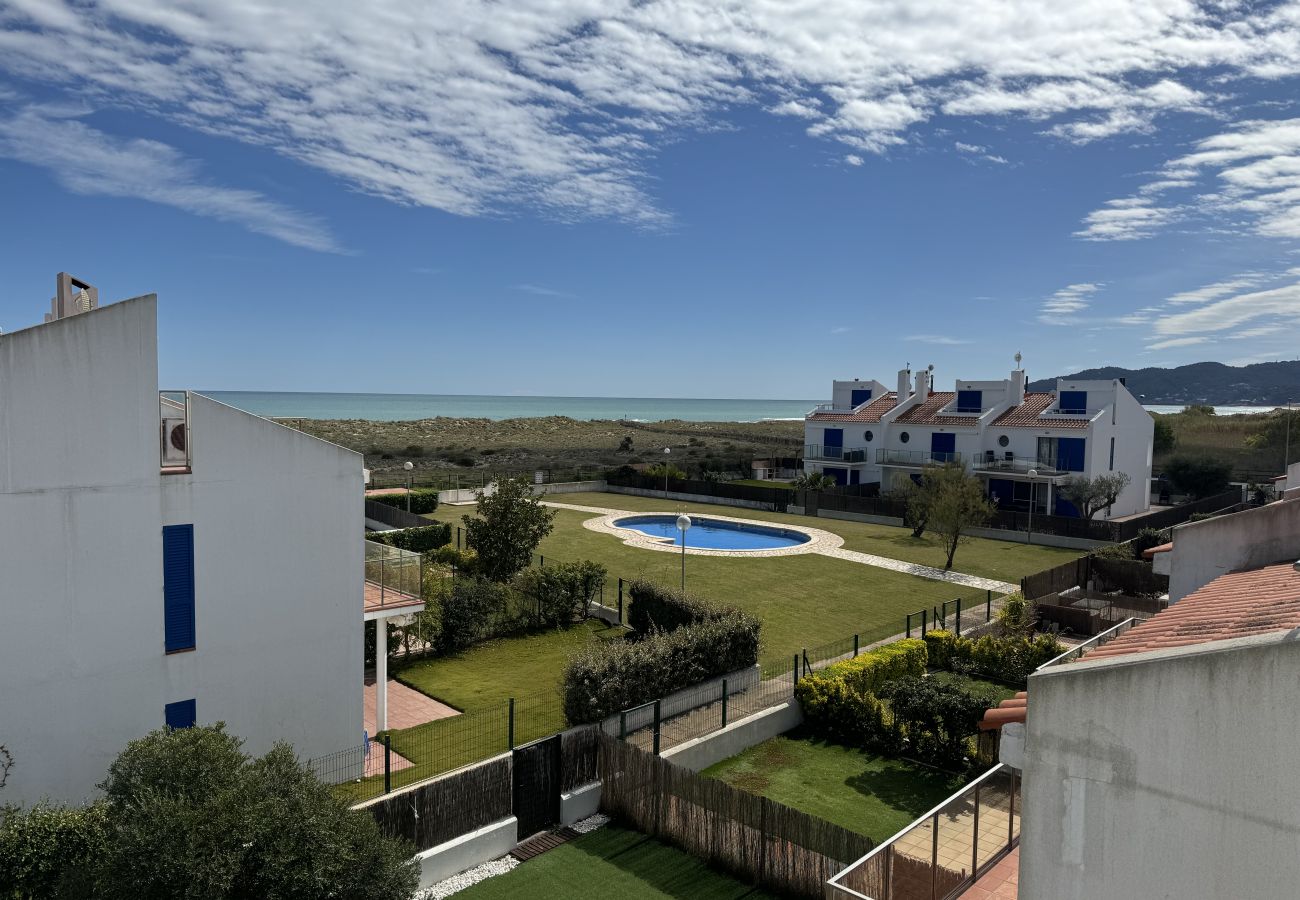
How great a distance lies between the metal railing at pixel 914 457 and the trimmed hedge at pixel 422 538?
25.3 m

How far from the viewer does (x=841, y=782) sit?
13164mm

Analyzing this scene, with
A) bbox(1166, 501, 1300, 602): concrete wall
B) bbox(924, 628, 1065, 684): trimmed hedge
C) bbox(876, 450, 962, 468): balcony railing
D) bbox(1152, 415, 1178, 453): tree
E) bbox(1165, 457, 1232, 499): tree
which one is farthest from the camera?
bbox(1152, 415, 1178, 453): tree

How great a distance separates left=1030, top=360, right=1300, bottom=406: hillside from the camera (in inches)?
6644

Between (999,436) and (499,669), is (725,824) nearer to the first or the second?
(499,669)

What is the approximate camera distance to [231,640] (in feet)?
39.2

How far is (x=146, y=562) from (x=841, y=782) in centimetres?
1099

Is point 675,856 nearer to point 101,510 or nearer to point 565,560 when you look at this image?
point 101,510

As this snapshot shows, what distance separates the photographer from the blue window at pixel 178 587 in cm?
1130

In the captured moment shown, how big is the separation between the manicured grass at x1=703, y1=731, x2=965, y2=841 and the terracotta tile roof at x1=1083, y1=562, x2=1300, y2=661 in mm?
5728

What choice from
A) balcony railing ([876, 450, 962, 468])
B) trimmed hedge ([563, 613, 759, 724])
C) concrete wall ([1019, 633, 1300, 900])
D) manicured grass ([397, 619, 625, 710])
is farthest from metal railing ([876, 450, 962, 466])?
concrete wall ([1019, 633, 1300, 900])

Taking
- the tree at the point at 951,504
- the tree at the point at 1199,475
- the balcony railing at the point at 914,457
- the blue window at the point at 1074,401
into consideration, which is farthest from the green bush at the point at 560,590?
the tree at the point at 1199,475

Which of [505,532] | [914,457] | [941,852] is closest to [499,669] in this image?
[505,532]

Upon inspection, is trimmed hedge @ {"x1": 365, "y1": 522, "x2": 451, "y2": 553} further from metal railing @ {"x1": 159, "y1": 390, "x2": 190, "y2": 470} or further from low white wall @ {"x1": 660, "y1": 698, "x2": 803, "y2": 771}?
low white wall @ {"x1": 660, "y1": 698, "x2": 803, "y2": 771}

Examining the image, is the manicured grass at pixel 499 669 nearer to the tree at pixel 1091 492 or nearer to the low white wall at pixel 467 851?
the low white wall at pixel 467 851
